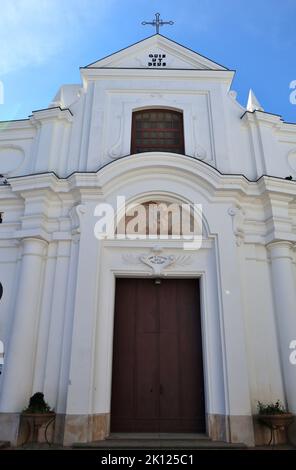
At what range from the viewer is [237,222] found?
780 cm

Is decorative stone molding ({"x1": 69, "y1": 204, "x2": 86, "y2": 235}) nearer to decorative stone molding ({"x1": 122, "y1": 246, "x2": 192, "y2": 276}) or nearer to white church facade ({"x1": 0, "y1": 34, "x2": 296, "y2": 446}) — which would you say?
white church facade ({"x1": 0, "y1": 34, "x2": 296, "y2": 446})

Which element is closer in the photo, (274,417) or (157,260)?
(274,417)

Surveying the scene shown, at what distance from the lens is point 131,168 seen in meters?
7.91

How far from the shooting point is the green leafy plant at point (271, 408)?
6222 millimetres

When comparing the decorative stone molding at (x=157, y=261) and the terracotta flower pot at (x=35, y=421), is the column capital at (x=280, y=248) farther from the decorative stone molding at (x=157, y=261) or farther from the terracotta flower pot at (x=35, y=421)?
the terracotta flower pot at (x=35, y=421)

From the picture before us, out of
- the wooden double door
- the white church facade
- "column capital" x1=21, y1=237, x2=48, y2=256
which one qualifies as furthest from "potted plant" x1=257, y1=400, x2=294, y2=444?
"column capital" x1=21, y1=237, x2=48, y2=256

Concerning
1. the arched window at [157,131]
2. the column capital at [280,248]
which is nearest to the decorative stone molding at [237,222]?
the column capital at [280,248]

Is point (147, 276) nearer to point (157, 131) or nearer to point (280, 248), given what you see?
point (280, 248)

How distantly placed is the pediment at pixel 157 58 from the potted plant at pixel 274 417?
8783mm

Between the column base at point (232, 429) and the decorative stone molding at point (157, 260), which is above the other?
the decorative stone molding at point (157, 260)

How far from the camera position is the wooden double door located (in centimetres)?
680
